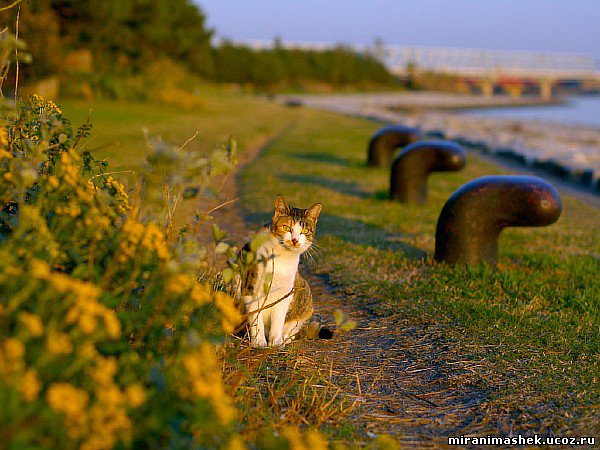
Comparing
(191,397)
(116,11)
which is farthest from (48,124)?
(116,11)

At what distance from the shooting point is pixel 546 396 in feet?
11.4

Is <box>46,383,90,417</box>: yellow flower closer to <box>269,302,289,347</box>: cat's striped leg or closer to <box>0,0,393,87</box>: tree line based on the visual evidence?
<box>269,302,289,347</box>: cat's striped leg

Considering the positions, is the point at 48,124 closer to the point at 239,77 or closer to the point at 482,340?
the point at 482,340

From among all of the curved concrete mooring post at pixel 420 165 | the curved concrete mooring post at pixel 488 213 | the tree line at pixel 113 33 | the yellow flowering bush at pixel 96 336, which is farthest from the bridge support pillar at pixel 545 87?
the yellow flowering bush at pixel 96 336

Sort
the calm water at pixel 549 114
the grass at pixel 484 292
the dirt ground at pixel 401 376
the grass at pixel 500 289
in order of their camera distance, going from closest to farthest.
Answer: the dirt ground at pixel 401 376 < the grass at pixel 484 292 < the grass at pixel 500 289 < the calm water at pixel 549 114

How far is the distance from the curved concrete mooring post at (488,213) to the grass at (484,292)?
22 cm

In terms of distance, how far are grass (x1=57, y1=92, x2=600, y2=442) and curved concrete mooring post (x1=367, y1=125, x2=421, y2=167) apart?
74.7 inches

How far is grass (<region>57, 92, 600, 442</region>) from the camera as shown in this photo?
3.39m

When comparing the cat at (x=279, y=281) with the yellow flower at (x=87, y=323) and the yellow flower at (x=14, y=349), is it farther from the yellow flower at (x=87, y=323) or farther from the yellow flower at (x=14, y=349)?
the yellow flower at (x=14, y=349)

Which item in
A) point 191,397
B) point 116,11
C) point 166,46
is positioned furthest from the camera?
point 166,46

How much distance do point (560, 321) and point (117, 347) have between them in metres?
3.58

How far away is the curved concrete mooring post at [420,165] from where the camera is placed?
8.16 metres

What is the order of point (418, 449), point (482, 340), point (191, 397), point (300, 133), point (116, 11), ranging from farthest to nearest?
point (116, 11) → point (300, 133) → point (482, 340) → point (418, 449) → point (191, 397)

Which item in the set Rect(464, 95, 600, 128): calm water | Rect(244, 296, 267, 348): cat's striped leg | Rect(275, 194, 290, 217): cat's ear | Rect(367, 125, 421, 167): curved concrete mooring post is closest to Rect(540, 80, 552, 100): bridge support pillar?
Rect(464, 95, 600, 128): calm water
